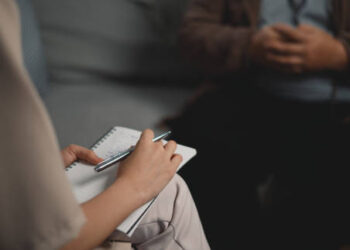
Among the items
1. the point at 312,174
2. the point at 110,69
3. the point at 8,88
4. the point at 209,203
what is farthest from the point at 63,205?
the point at 110,69

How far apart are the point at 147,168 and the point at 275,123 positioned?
0.58m

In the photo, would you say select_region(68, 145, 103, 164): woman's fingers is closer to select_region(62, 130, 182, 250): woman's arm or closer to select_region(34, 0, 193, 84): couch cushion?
select_region(62, 130, 182, 250): woman's arm

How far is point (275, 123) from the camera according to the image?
3.37ft

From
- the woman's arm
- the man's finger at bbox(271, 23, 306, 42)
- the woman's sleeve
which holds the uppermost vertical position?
the man's finger at bbox(271, 23, 306, 42)

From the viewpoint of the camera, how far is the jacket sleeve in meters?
1.04

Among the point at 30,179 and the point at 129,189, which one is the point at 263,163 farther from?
the point at 30,179

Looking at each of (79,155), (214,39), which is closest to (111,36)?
(214,39)

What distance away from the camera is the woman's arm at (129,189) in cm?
47

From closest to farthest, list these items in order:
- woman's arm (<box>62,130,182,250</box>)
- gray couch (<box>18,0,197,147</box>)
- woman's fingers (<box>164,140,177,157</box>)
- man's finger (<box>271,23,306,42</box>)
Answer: woman's arm (<box>62,130,182,250</box>)
woman's fingers (<box>164,140,177,157</box>)
man's finger (<box>271,23,306,42</box>)
gray couch (<box>18,0,197,147</box>)

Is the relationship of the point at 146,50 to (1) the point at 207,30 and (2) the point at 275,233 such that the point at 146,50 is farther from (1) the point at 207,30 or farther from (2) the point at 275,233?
(2) the point at 275,233

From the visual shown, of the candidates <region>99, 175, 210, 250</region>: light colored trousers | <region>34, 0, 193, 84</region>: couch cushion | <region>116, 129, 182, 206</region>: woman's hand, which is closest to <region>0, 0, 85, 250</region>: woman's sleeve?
<region>116, 129, 182, 206</region>: woman's hand

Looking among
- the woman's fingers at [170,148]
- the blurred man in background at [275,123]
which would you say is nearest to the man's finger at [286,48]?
the blurred man in background at [275,123]

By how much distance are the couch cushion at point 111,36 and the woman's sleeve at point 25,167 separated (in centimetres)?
90

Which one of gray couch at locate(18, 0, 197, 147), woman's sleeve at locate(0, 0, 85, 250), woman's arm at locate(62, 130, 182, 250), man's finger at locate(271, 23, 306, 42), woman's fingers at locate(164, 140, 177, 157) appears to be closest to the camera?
woman's sleeve at locate(0, 0, 85, 250)
